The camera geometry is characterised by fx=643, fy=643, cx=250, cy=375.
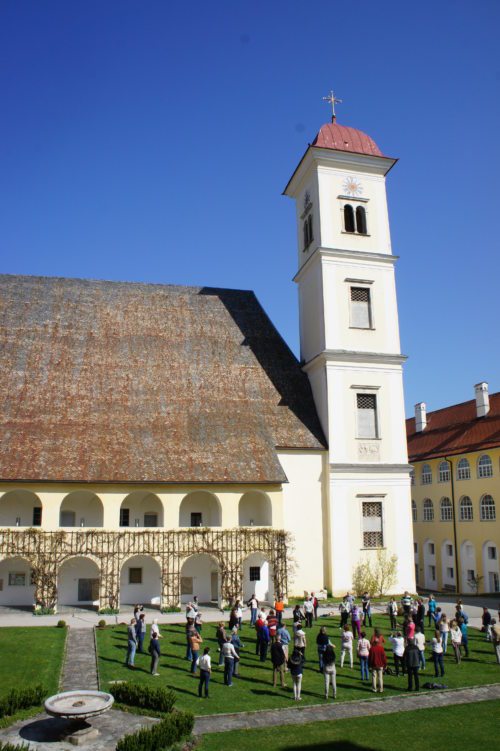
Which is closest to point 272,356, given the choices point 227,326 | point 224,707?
point 227,326

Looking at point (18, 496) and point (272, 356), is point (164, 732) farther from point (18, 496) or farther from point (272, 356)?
point (272, 356)

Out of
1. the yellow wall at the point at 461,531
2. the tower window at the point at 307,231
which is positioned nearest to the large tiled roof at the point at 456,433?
the yellow wall at the point at 461,531

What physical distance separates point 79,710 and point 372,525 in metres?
23.7

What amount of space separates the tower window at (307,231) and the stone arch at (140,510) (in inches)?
768

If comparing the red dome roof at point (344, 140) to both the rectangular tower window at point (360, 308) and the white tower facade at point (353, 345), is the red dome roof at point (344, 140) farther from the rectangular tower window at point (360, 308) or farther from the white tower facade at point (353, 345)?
the rectangular tower window at point (360, 308)

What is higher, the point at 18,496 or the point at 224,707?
the point at 18,496

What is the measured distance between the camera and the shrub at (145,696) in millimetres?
16609

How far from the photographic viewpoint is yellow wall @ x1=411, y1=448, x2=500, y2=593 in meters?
48.7

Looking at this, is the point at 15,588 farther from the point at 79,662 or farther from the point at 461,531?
the point at 461,531

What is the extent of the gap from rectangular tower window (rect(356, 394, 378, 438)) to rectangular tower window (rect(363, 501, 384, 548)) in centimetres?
397

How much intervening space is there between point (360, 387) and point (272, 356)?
6324mm

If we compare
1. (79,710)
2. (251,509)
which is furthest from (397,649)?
(251,509)

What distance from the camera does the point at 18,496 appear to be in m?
32.3

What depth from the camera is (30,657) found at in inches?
843
